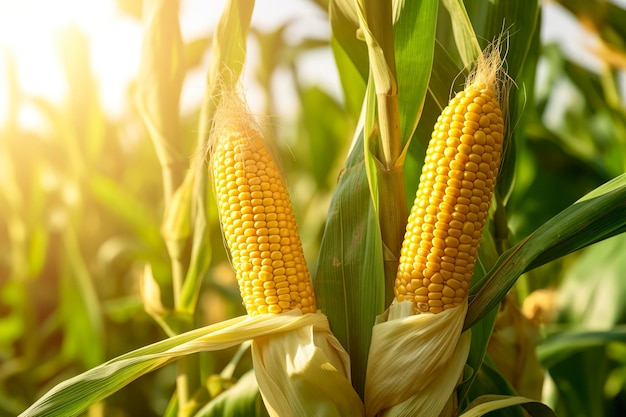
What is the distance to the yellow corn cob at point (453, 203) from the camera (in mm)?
609

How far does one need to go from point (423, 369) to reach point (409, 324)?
0.05m

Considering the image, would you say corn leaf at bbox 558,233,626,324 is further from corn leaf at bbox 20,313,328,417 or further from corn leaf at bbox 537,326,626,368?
corn leaf at bbox 20,313,328,417

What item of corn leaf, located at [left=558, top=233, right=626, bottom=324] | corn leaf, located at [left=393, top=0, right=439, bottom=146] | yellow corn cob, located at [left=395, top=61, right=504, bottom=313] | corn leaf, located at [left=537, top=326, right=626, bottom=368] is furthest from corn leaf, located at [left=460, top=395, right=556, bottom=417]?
corn leaf, located at [left=558, top=233, right=626, bottom=324]

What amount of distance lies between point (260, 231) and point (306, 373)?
0.15m

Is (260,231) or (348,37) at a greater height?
(348,37)

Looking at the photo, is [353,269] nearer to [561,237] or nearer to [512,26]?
[561,237]

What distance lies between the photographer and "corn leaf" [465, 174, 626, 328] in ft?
2.07

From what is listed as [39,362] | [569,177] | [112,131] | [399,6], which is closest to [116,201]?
[39,362]

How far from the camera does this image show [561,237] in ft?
2.09

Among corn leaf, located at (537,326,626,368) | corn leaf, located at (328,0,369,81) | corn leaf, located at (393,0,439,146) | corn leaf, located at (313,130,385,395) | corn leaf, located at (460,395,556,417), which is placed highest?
corn leaf, located at (328,0,369,81)

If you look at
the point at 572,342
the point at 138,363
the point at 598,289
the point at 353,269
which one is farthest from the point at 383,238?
the point at 598,289

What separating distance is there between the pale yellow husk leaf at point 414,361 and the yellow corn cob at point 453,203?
0.05ft

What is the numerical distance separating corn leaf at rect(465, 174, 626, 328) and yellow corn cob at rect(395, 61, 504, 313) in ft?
0.13

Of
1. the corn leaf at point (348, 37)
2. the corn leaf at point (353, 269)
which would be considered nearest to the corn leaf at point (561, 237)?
the corn leaf at point (353, 269)
